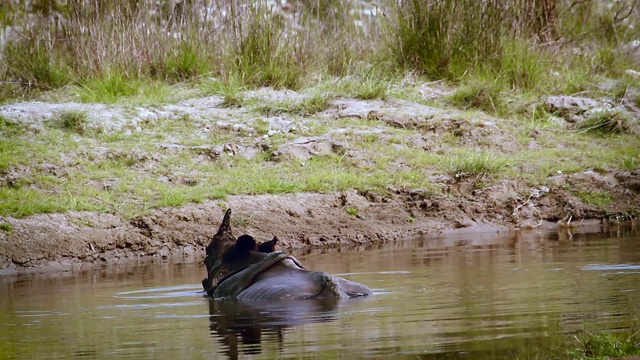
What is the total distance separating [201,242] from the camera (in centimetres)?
1140

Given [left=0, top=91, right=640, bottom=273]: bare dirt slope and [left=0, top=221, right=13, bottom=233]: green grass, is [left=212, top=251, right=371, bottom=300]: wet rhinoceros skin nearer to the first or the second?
[left=0, top=91, right=640, bottom=273]: bare dirt slope

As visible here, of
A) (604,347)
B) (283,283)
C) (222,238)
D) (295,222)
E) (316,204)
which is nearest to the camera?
(604,347)

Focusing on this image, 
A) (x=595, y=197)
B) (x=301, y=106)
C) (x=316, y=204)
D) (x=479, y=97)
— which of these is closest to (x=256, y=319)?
(x=316, y=204)

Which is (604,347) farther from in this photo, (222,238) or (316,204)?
(316,204)

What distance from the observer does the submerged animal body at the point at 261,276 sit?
24.0 feet

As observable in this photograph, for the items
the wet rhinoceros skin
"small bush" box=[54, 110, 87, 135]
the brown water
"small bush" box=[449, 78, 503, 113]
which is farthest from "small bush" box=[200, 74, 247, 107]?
the wet rhinoceros skin

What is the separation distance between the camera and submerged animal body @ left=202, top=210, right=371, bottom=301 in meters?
7.31

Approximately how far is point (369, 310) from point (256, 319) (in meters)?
0.64

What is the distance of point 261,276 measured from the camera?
7562 mm

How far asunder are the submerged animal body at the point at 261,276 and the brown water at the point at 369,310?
147mm

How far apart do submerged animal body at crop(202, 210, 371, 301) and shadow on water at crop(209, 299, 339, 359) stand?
75 mm

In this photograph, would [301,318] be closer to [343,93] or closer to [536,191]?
[536,191]

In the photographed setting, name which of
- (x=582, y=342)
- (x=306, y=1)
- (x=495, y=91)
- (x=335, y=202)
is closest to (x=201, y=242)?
(x=335, y=202)

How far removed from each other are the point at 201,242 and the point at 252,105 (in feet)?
11.7
